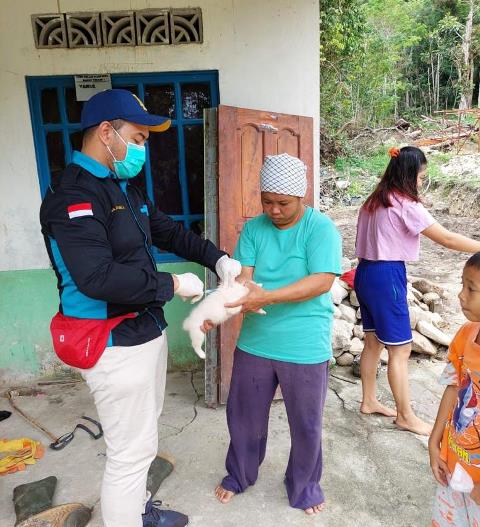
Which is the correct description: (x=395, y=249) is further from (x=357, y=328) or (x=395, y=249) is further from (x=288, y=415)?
(x=357, y=328)

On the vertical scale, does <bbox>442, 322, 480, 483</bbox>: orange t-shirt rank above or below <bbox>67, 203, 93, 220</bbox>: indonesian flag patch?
below

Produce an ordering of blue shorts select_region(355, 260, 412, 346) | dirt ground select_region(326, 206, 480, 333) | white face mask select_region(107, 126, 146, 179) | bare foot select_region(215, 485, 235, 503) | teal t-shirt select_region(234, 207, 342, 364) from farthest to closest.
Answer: dirt ground select_region(326, 206, 480, 333), blue shorts select_region(355, 260, 412, 346), bare foot select_region(215, 485, 235, 503), teal t-shirt select_region(234, 207, 342, 364), white face mask select_region(107, 126, 146, 179)

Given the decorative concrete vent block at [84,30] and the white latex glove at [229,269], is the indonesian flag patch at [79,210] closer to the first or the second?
the white latex glove at [229,269]

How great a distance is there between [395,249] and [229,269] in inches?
53.3

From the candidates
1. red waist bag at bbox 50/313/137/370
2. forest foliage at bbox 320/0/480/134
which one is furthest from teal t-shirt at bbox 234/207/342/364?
forest foliage at bbox 320/0/480/134

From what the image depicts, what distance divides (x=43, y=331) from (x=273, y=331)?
2510mm

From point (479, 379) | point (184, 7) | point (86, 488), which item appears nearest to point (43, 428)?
point (86, 488)

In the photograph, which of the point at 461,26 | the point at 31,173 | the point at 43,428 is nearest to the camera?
the point at 43,428

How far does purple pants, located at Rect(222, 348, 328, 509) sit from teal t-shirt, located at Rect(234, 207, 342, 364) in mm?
83

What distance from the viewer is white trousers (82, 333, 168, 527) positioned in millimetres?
1844

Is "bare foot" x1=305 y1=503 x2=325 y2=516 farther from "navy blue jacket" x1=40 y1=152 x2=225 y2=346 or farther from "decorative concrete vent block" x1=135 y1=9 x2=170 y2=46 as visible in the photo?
"decorative concrete vent block" x1=135 y1=9 x2=170 y2=46

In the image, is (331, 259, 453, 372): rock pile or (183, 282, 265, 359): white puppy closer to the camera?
(183, 282, 265, 359): white puppy

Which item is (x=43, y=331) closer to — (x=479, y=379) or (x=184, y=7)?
(x=184, y=7)

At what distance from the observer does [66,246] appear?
160 centimetres
